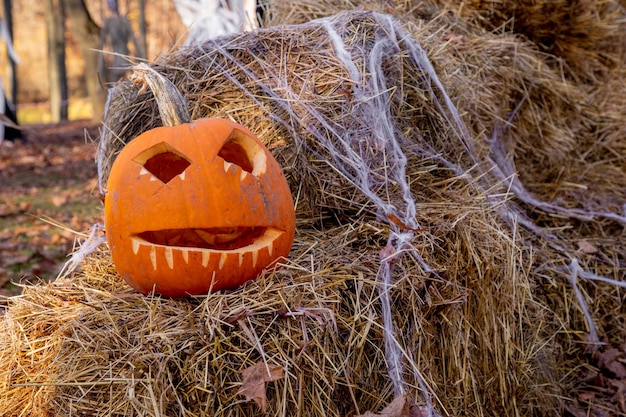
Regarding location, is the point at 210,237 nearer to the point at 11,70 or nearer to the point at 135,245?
the point at 135,245

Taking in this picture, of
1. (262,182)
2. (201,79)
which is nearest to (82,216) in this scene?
(201,79)

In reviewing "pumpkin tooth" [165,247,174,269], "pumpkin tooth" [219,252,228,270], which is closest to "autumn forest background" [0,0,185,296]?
"pumpkin tooth" [165,247,174,269]

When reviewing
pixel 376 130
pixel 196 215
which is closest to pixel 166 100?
pixel 196 215

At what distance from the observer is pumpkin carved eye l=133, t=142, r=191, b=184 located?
2100 millimetres

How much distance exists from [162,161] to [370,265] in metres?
0.87

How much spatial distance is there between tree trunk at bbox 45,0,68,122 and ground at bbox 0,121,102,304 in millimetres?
4807

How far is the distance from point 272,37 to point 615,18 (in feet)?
10.6

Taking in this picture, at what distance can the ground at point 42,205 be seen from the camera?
11.7 feet

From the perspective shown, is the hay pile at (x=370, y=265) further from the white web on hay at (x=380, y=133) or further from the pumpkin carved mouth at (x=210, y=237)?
the pumpkin carved mouth at (x=210, y=237)

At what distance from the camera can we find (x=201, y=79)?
2.82 metres

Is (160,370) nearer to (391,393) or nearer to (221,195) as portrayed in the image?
(221,195)

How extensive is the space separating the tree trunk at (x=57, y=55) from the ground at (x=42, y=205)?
481 centimetres

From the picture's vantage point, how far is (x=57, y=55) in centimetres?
1516

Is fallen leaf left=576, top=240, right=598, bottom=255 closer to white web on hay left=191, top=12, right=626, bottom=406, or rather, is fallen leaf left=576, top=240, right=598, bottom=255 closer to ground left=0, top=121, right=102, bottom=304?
white web on hay left=191, top=12, right=626, bottom=406
